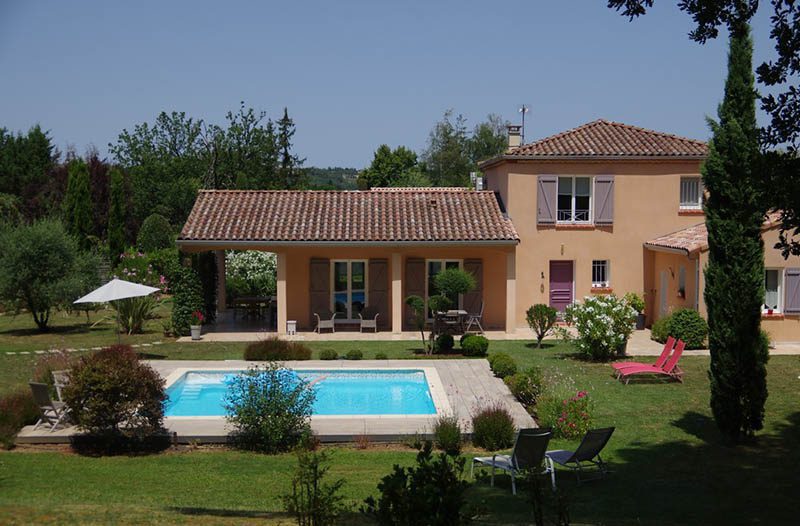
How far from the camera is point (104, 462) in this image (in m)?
11.4

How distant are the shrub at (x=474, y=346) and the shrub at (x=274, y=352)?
396 centimetres

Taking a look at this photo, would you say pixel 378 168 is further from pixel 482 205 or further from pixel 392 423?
pixel 392 423

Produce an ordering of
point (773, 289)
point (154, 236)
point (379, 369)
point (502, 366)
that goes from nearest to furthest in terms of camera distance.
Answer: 1. point (502, 366)
2. point (379, 369)
3. point (773, 289)
4. point (154, 236)

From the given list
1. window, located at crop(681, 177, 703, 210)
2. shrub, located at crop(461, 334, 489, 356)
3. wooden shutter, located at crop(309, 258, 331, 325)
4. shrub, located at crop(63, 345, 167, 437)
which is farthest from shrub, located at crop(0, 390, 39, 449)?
window, located at crop(681, 177, 703, 210)

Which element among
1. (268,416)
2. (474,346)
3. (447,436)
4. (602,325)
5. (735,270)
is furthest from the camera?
(474,346)

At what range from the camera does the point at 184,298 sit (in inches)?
922

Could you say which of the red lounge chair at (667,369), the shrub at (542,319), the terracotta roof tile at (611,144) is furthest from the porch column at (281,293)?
the red lounge chair at (667,369)

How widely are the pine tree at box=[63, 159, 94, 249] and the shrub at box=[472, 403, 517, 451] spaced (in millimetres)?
30966

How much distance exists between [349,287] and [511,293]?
5048 mm

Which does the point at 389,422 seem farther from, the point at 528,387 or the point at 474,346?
the point at 474,346

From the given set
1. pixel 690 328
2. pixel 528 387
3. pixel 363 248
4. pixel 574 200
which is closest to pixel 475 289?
pixel 363 248

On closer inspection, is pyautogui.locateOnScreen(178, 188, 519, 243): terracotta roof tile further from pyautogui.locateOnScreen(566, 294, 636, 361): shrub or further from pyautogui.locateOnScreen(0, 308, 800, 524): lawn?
pyautogui.locateOnScreen(0, 308, 800, 524): lawn

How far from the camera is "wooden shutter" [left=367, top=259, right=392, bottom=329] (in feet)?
81.1

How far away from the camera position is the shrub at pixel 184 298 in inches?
918
